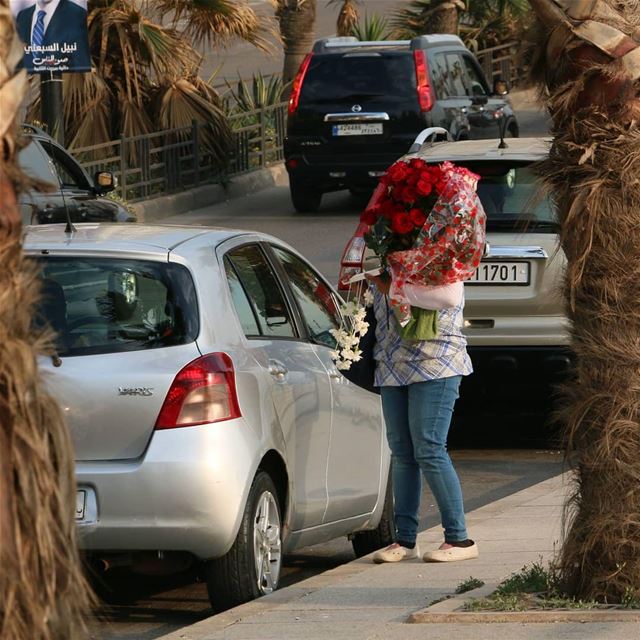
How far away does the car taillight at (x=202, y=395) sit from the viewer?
6.23 meters

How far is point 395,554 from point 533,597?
1.41 m

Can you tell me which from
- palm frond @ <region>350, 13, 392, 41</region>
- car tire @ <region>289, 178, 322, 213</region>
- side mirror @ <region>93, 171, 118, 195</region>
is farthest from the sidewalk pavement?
palm frond @ <region>350, 13, 392, 41</region>

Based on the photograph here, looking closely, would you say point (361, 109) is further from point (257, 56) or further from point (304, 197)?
point (257, 56)

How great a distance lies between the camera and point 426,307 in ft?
22.5

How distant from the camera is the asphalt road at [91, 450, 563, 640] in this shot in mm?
6730

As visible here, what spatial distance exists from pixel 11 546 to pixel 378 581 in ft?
12.6

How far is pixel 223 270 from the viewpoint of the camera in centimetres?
684

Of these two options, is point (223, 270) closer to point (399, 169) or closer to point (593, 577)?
point (399, 169)

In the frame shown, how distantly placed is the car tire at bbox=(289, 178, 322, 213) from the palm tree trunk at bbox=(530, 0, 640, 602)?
15051 millimetres

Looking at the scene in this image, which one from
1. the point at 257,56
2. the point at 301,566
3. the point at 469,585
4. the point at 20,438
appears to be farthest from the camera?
the point at 257,56

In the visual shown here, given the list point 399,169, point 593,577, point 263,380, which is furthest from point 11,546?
point 399,169

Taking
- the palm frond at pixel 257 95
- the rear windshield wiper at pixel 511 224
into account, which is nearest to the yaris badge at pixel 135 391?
the rear windshield wiper at pixel 511 224

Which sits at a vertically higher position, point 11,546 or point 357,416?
point 11,546

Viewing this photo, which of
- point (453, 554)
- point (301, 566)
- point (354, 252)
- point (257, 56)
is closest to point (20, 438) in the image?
point (453, 554)
